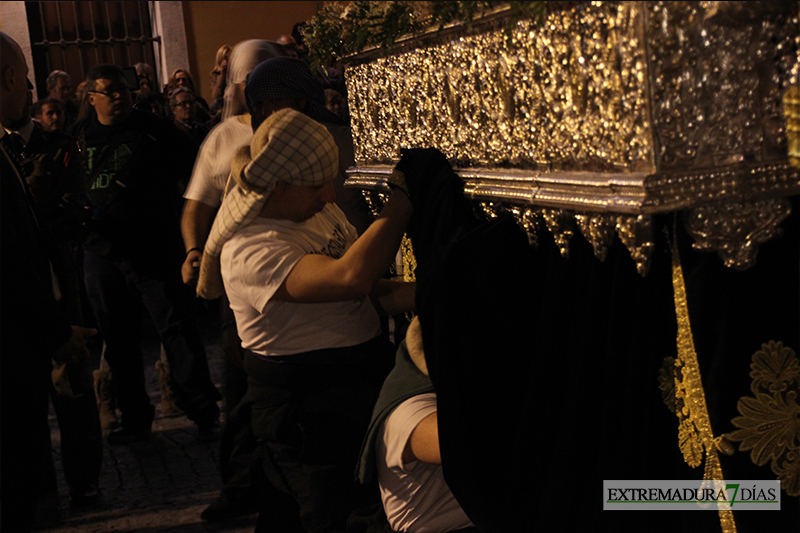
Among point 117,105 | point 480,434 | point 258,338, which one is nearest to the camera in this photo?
point 480,434

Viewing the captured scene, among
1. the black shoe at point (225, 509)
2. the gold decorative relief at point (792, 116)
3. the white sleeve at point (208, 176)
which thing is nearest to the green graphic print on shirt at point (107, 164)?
the white sleeve at point (208, 176)

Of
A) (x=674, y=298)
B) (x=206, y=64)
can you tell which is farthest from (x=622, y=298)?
(x=206, y=64)

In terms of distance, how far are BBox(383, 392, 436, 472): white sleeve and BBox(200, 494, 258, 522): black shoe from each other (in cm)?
157

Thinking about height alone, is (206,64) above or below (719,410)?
above

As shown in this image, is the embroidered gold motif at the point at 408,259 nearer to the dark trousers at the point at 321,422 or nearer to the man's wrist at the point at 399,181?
the dark trousers at the point at 321,422

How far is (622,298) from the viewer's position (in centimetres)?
138

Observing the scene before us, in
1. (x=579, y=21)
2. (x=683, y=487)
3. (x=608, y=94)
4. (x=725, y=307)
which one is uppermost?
(x=579, y=21)

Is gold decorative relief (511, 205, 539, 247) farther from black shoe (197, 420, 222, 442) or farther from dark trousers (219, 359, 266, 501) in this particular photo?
black shoe (197, 420, 222, 442)

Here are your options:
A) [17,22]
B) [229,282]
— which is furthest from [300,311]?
[17,22]

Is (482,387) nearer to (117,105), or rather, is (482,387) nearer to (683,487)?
(683,487)

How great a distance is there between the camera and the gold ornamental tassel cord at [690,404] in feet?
4.27

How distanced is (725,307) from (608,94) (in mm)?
384

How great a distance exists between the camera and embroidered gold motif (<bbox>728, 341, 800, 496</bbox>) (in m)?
1.32

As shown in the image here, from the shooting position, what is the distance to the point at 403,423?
5.82 ft
